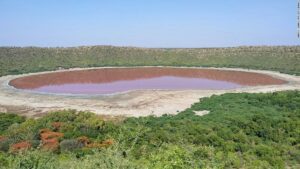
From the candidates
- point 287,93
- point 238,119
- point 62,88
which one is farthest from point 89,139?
point 62,88

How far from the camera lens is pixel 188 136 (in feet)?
57.9

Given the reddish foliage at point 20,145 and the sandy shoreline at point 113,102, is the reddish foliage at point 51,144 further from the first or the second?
the sandy shoreline at point 113,102

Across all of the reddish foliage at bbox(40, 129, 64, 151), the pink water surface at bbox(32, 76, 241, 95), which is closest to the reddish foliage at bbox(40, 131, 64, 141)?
the reddish foliage at bbox(40, 129, 64, 151)

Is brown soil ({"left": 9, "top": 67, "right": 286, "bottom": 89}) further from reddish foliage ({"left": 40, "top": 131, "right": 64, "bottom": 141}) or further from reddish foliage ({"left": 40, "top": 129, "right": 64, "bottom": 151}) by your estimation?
reddish foliage ({"left": 40, "top": 131, "right": 64, "bottom": 141})

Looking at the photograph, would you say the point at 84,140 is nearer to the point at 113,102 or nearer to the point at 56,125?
the point at 56,125

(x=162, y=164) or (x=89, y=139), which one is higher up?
(x=162, y=164)

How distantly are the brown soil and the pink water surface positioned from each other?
2.06 metres

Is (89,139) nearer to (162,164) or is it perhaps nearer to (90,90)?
(162,164)

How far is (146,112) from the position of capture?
2417 centimetres

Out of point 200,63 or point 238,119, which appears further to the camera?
point 200,63

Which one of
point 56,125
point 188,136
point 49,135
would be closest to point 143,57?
point 56,125

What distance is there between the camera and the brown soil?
40.4 m

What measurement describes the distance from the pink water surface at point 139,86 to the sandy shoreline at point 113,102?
12.4 feet

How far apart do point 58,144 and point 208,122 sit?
7.60m
